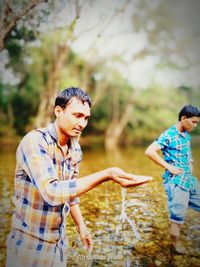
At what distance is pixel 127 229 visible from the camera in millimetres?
2932

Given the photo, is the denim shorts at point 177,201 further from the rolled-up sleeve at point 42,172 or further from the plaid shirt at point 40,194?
the rolled-up sleeve at point 42,172

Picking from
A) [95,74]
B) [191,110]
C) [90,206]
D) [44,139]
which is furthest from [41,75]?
[44,139]

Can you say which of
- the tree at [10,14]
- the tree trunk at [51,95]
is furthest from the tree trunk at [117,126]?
the tree at [10,14]

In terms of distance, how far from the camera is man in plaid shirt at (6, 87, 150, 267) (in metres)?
1.17

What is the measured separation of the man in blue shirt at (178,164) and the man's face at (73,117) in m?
1.33

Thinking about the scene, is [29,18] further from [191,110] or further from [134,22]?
[134,22]

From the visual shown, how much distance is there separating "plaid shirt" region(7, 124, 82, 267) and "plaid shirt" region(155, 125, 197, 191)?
1.33 meters

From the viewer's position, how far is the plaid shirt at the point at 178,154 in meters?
2.54

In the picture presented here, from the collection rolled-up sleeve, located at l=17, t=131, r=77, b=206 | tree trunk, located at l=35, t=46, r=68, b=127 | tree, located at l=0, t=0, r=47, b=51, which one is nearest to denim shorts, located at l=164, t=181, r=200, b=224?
rolled-up sleeve, located at l=17, t=131, r=77, b=206

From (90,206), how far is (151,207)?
2.31ft

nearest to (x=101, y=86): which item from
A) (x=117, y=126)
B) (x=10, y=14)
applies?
(x=117, y=126)

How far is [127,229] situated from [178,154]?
931mm

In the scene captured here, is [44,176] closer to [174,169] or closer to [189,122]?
[174,169]

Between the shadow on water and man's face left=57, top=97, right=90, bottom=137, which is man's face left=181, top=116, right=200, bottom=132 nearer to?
the shadow on water
